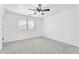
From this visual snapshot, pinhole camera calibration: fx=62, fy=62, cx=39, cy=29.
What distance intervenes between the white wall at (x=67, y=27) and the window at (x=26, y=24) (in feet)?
7.11

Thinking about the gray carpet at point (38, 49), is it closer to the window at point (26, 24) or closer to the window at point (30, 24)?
the window at point (26, 24)

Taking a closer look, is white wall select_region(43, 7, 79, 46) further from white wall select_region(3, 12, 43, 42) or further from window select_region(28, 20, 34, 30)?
white wall select_region(3, 12, 43, 42)

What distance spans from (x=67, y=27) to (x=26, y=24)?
3.62m

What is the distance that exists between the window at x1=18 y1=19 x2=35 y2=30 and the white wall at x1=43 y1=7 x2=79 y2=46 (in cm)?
217

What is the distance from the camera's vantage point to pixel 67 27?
4.12m

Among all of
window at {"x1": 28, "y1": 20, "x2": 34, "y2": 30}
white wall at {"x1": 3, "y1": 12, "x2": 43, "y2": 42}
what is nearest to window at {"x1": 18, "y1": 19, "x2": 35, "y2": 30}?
window at {"x1": 28, "y1": 20, "x2": 34, "y2": 30}

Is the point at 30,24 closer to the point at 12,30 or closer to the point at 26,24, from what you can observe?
the point at 26,24

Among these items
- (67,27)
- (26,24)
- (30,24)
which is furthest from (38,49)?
(30,24)

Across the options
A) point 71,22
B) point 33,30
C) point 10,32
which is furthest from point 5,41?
point 71,22

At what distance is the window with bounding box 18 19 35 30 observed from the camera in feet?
18.3

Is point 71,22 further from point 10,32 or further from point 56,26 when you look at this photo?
point 10,32

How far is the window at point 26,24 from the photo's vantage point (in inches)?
220

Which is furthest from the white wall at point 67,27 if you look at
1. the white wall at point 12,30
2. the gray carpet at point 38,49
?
the white wall at point 12,30

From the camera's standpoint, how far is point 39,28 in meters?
6.98
